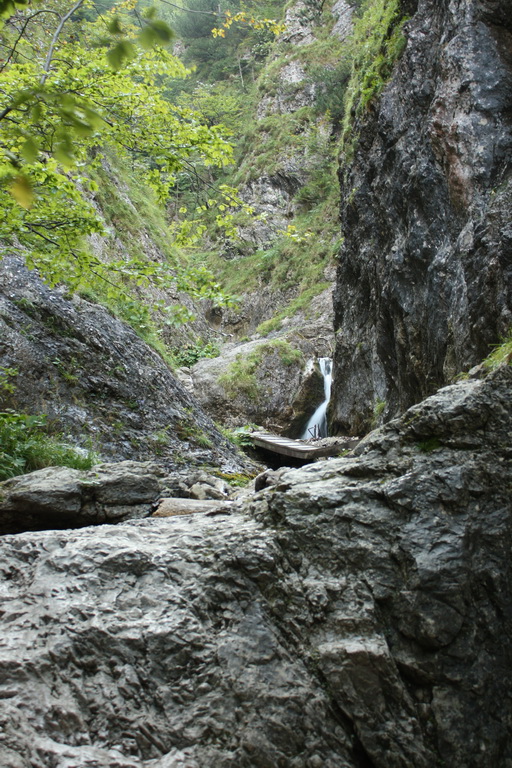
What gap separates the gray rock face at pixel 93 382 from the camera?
22.3ft

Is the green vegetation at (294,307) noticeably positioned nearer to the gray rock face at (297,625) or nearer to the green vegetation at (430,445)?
the green vegetation at (430,445)

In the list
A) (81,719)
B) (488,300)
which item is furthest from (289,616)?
(488,300)

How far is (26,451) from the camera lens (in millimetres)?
5035

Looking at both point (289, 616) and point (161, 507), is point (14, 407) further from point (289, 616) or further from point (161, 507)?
point (289, 616)

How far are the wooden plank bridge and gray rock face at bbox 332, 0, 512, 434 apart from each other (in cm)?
148

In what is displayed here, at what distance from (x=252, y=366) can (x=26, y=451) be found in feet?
34.3

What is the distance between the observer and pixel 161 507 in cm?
426

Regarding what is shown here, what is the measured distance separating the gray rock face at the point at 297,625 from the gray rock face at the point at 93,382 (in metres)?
3.97

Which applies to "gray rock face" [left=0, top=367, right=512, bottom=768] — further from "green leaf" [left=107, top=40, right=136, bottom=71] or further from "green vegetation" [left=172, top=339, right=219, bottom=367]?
"green vegetation" [left=172, top=339, right=219, bottom=367]

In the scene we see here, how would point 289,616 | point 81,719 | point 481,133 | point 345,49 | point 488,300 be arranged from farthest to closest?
1. point 345,49
2. point 481,133
3. point 488,300
4. point 289,616
5. point 81,719

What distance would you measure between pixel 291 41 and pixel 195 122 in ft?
107

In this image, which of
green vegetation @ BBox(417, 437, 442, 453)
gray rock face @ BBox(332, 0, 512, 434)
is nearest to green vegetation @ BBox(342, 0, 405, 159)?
gray rock face @ BBox(332, 0, 512, 434)

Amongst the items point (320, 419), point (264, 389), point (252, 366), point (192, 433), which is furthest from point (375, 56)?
point (320, 419)

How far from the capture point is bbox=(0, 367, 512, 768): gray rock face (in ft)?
7.20
